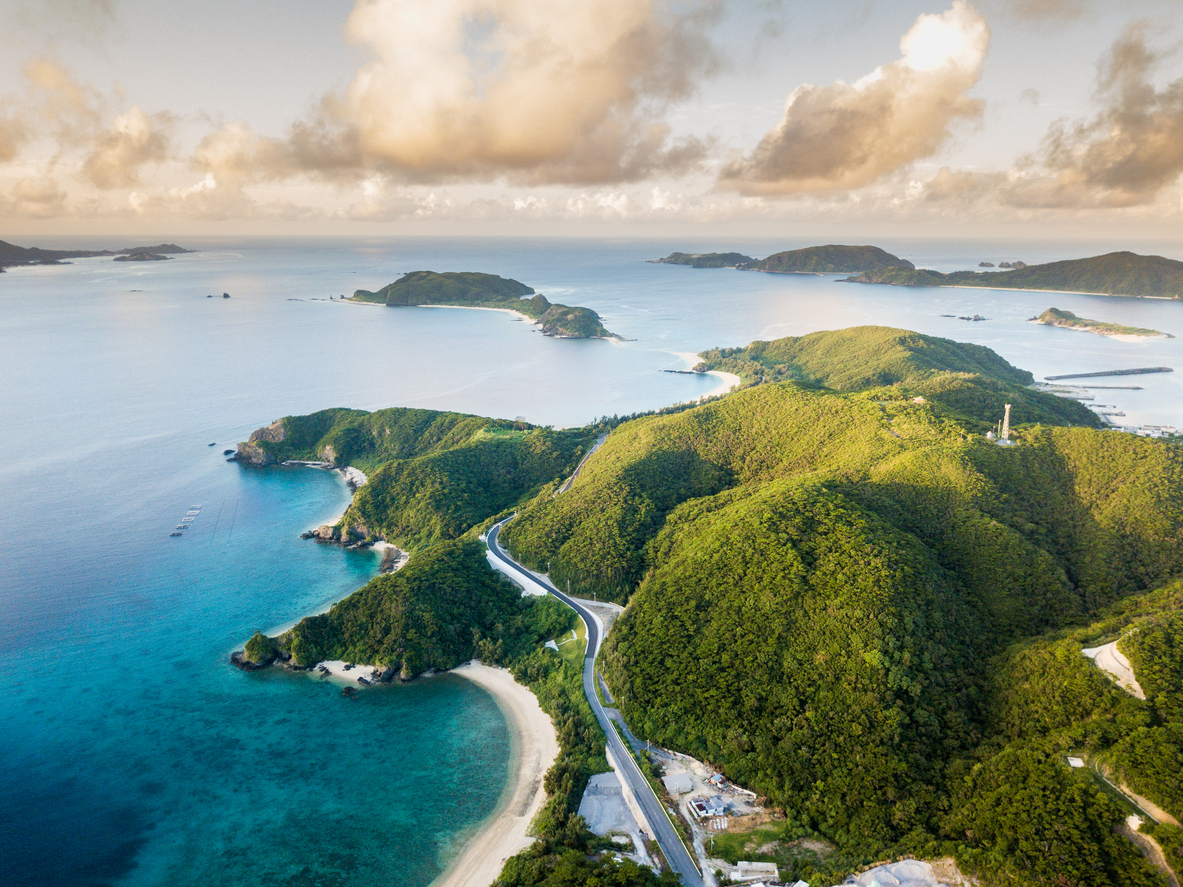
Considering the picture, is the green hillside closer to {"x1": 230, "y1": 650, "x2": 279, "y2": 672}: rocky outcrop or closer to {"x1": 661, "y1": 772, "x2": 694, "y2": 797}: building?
{"x1": 230, "y1": 650, "x2": 279, "y2": 672}: rocky outcrop

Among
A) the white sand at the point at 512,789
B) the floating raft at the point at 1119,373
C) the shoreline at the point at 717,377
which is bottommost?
the white sand at the point at 512,789

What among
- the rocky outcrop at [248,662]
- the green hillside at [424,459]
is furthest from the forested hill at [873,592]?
the rocky outcrop at [248,662]

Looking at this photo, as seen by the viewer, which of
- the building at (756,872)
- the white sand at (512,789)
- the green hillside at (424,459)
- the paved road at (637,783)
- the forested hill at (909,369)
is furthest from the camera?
the forested hill at (909,369)

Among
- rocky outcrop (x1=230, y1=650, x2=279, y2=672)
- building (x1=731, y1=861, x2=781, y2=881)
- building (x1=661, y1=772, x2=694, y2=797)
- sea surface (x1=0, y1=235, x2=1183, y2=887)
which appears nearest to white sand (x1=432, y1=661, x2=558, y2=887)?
sea surface (x1=0, y1=235, x2=1183, y2=887)

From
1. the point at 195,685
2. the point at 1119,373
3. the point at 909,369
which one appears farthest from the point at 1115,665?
the point at 1119,373

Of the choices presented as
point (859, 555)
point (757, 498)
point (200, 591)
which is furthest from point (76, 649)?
point (859, 555)

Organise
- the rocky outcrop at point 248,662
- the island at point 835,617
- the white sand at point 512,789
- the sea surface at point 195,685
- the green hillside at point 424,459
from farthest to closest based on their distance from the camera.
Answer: the green hillside at point 424,459 < the rocky outcrop at point 248,662 < the sea surface at point 195,685 < the white sand at point 512,789 < the island at point 835,617

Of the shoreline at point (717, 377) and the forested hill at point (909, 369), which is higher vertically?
the forested hill at point (909, 369)

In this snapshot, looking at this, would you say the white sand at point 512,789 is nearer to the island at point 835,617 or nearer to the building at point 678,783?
the island at point 835,617
